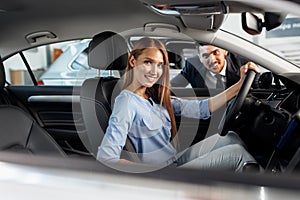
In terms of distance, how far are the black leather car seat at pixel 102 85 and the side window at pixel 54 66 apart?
110mm

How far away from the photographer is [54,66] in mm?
4375

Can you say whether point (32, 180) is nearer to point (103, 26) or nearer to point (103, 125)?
point (103, 125)

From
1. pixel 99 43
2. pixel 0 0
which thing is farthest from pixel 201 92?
pixel 0 0

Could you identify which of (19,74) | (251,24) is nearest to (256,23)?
(251,24)

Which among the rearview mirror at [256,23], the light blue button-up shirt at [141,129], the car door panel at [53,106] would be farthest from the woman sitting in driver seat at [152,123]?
the car door panel at [53,106]

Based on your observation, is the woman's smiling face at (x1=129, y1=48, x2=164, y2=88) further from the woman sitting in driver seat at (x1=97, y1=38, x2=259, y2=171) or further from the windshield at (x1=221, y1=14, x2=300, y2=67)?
the windshield at (x1=221, y1=14, x2=300, y2=67)

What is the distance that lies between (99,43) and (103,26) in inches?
13.2

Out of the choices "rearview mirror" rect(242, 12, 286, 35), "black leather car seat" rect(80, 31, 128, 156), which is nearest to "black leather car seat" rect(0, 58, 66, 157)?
"black leather car seat" rect(80, 31, 128, 156)

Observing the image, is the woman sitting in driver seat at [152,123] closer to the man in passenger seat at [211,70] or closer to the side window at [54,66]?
the man in passenger seat at [211,70]

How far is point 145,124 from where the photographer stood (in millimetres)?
1834

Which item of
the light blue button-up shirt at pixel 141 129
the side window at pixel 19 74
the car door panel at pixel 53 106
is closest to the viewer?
the light blue button-up shirt at pixel 141 129

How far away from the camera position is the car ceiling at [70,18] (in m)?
2.34

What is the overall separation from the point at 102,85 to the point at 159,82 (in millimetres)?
425

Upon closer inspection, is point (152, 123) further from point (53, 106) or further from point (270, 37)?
point (53, 106)
